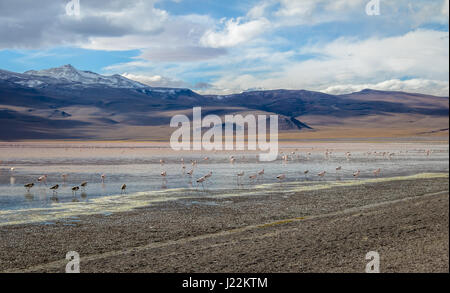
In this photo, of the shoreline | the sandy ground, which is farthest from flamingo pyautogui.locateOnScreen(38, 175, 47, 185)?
the sandy ground

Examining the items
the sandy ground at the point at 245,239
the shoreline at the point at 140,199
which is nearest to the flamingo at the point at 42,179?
the shoreline at the point at 140,199

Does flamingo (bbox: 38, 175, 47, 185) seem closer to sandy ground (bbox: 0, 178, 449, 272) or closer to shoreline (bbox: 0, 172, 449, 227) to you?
shoreline (bbox: 0, 172, 449, 227)

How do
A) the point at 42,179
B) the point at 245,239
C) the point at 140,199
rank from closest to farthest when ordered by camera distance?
the point at 245,239, the point at 140,199, the point at 42,179

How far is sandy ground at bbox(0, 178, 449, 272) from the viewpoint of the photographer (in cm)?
803

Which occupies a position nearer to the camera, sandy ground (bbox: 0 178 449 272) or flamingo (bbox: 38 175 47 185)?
sandy ground (bbox: 0 178 449 272)

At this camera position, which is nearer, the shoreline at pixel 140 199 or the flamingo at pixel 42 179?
the shoreline at pixel 140 199

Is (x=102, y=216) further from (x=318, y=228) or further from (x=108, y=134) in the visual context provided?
(x=108, y=134)

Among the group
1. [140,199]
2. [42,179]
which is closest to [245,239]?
[140,199]

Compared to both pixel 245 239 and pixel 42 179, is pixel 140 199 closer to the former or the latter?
pixel 42 179

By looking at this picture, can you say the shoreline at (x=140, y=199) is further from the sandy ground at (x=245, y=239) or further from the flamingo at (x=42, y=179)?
the flamingo at (x=42, y=179)

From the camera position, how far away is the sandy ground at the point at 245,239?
803 cm

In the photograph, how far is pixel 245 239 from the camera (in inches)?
394

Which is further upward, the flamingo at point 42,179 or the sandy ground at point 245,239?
the flamingo at point 42,179

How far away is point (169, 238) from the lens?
412 inches
